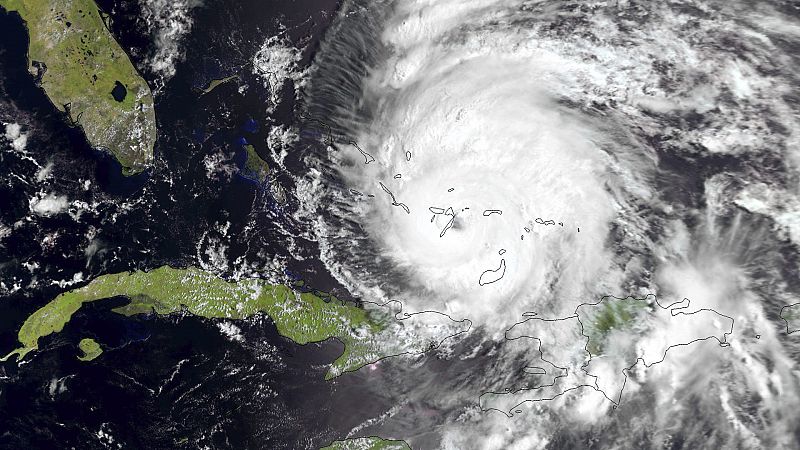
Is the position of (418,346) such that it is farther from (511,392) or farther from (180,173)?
(180,173)

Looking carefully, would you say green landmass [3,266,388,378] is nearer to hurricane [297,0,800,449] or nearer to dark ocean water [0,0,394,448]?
dark ocean water [0,0,394,448]

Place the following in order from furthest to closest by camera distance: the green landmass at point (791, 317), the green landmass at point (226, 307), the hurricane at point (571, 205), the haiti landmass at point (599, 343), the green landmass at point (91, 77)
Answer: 1. the green landmass at point (91, 77)
2. the green landmass at point (226, 307)
3. the haiti landmass at point (599, 343)
4. the hurricane at point (571, 205)
5. the green landmass at point (791, 317)

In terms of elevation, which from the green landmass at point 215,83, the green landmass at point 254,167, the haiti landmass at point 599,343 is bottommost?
the haiti landmass at point 599,343

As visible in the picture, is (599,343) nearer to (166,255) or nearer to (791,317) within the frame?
(791,317)

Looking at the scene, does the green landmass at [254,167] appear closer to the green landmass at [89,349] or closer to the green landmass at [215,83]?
the green landmass at [215,83]

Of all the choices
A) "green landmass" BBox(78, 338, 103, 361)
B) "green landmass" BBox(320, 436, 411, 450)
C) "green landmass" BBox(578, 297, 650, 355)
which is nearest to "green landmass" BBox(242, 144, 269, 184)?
"green landmass" BBox(78, 338, 103, 361)

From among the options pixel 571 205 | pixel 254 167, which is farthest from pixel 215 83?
pixel 571 205

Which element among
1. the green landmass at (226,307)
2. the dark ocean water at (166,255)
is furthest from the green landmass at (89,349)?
the green landmass at (226,307)
